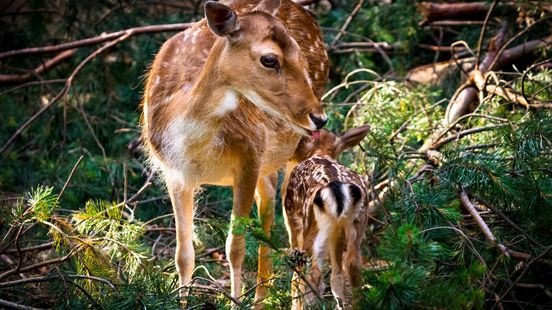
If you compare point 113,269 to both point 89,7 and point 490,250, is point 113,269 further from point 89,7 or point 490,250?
point 89,7

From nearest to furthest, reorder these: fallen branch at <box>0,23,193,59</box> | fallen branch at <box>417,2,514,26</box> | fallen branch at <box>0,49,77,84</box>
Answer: fallen branch at <box>0,23,193,59</box>, fallen branch at <box>417,2,514,26</box>, fallen branch at <box>0,49,77,84</box>

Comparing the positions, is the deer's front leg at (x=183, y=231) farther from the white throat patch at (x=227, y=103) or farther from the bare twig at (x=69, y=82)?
the bare twig at (x=69, y=82)

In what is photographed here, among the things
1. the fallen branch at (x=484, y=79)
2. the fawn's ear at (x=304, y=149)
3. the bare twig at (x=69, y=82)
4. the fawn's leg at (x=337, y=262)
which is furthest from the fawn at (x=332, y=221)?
the bare twig at (x=69, y=82)

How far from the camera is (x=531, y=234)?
524 cm

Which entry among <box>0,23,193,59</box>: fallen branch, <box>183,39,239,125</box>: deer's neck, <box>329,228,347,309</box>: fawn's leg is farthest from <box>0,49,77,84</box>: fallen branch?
<box>329,228,347,309</box>: fawn's leg

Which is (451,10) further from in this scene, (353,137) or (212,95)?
(212,95)

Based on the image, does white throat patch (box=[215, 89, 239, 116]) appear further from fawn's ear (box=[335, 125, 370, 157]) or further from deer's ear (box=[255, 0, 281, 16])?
deer's ear (box=[255, 0, 281, 16])

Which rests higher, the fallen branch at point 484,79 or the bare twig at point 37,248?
the fallen branch at point 484,79

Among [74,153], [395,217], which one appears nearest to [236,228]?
[395,217]

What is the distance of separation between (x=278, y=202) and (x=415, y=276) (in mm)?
3734

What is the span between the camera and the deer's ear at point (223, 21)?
514 cm

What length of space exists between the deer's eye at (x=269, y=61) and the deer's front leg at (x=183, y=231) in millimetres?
1219

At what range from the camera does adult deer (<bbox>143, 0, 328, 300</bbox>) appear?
515 centimetres

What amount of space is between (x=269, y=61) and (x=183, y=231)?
58.2 inches
